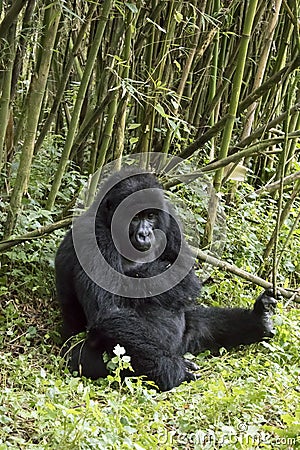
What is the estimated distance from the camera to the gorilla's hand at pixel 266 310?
13.4 feet

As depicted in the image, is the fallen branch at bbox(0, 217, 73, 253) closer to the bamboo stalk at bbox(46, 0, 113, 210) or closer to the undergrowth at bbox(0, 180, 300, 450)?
the undergrowth at bbox(0, 180, 300, 450)

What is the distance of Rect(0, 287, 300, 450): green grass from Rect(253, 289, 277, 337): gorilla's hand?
0.20ft

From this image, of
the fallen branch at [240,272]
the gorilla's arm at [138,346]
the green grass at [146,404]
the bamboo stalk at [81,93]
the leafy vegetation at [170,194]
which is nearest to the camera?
the green grass at [146,404]

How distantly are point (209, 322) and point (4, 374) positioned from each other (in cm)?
139

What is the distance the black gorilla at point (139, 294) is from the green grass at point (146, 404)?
13cm

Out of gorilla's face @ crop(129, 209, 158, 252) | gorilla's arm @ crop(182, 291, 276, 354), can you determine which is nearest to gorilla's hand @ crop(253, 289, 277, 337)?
gorilla's arm @ crop(182, 291, 276, 354)

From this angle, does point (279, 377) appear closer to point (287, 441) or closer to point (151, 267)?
A: point (287, 441)

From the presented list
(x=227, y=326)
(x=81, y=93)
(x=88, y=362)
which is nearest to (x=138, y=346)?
(x=88, y=362)

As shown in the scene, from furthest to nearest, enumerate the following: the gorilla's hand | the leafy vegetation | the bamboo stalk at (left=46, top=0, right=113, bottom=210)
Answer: the gorilla's hand → the bamboo stalk at (left=46, top=0, right=113, bottom=210) → the leafy vegetation

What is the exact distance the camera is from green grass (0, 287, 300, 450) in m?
2.50

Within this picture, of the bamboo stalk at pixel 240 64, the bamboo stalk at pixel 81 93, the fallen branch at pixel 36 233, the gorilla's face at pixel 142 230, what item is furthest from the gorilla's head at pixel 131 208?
the bamboo stalk at pixel 240 64

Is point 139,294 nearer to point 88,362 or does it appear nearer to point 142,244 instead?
point 142,244

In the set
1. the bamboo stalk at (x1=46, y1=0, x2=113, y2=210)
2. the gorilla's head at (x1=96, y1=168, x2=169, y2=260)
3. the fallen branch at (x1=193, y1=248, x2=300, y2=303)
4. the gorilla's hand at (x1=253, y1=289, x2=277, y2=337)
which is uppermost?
the bamboo stalk at (x1=46, y1=0, x2=113, y2=210)

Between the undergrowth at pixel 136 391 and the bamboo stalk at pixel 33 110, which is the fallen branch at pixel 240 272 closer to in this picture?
the undergrowth at pixel 136 391
